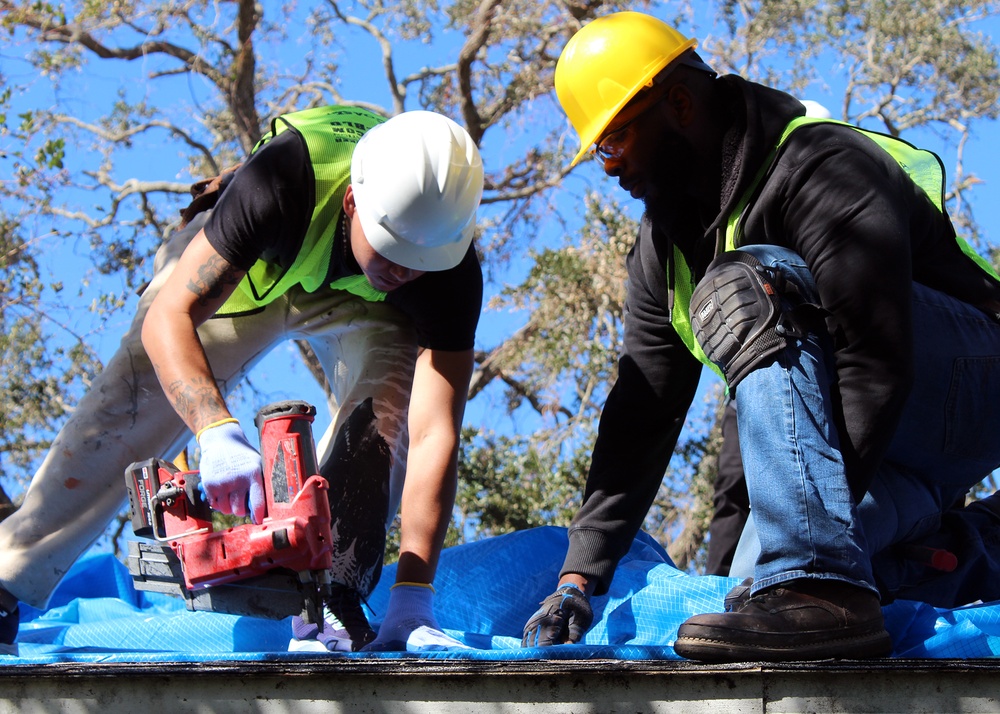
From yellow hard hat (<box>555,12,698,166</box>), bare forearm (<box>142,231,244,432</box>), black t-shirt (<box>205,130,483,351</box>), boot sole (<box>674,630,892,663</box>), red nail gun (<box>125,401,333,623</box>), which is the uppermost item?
yellow hard hat (<box>555,12,698,166</box>)

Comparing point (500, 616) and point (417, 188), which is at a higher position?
point (417, 188)

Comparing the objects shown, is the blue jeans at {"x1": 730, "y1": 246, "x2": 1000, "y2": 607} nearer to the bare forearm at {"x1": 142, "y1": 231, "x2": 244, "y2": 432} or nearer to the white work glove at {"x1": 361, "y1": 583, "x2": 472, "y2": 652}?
the white work glove at {"x1": 361, "y1": 583, "x2": 472, "y2": 652}

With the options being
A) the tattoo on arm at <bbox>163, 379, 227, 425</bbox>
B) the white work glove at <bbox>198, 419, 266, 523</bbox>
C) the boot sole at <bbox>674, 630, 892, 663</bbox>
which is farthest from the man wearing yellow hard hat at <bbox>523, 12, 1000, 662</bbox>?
the tattoo on arm at <bbox>163, 379, 227, 425</bbox>

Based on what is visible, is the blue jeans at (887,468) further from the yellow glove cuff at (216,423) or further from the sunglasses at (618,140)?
the yellow glove cuff at (216,423)

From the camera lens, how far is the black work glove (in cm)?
272

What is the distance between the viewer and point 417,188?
2.85 meters

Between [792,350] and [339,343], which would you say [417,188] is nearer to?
[339,343]

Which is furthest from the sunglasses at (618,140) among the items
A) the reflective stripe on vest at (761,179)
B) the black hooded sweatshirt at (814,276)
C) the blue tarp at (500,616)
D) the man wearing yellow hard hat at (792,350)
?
the blue tarp at (500,616)

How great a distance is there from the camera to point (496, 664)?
6.16ft

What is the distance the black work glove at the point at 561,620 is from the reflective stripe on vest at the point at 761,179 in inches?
28.2

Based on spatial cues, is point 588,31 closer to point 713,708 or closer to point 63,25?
point 713,708

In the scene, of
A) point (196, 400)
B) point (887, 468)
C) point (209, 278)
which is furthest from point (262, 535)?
point (887, 468)

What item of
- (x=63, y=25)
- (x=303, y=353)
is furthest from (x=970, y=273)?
(x=63, y=25)

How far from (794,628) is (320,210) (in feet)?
5.67
